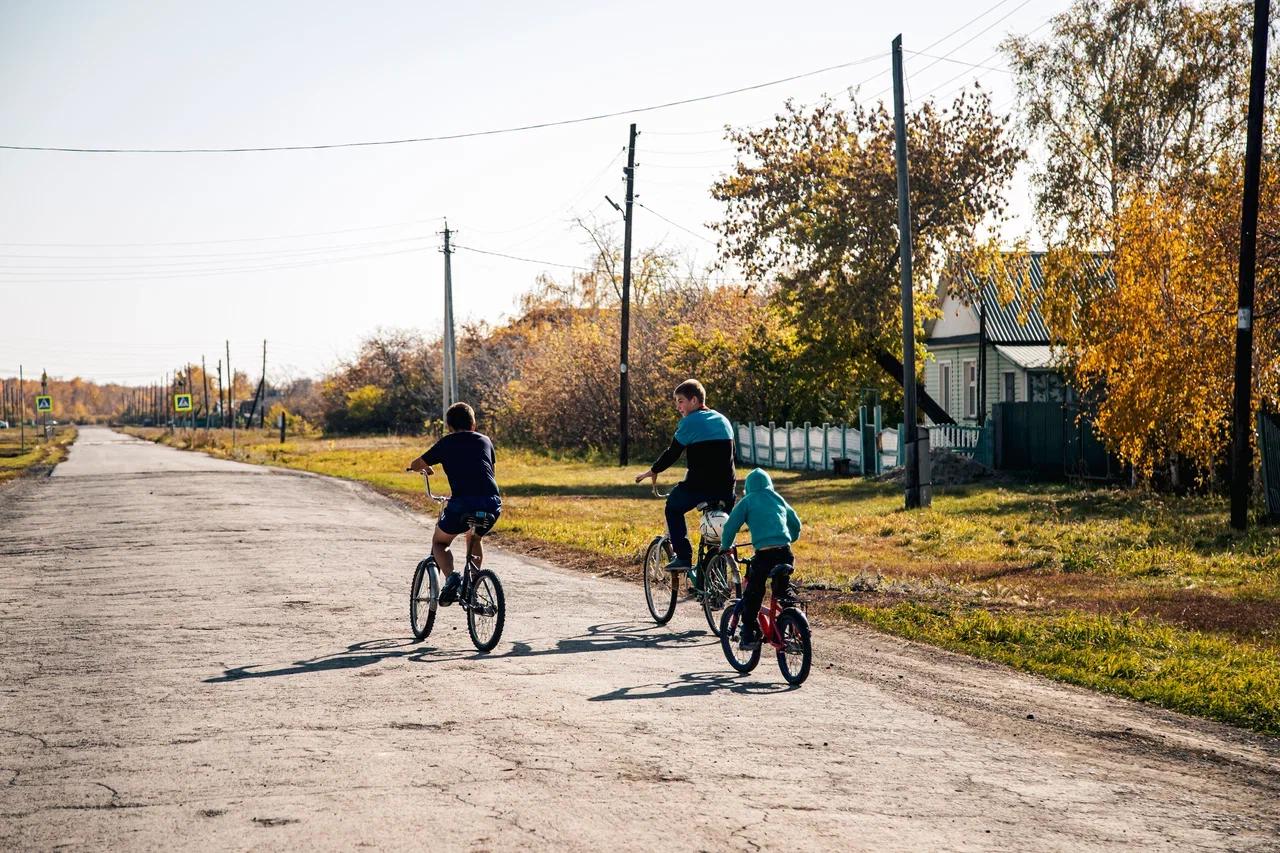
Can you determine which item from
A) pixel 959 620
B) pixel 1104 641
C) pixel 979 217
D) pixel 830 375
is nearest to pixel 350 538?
pixel 959 620

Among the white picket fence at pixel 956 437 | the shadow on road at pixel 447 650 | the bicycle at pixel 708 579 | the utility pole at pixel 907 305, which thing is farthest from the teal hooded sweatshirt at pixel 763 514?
the white picket fence at pixel 956 437

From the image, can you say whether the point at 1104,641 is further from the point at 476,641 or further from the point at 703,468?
the point at 476,641

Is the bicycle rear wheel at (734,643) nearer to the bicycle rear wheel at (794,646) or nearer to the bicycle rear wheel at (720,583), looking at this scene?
the bicycle rear wheel at (794,646)

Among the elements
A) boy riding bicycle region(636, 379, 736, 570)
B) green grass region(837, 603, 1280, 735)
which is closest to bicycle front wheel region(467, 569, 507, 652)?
boy riding bicycle region(636, 379, 736, 570)

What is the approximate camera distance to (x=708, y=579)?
10656 mm

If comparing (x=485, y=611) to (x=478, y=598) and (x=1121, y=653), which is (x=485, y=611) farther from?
(x=1121, y=653)

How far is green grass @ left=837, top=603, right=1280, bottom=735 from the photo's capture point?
28.3 ft

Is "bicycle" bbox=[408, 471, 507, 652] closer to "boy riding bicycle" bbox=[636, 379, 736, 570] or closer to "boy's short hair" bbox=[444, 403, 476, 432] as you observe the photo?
"boy's short hair" bbox=[444, 403, 476, 432]

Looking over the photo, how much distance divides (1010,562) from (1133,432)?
8.06 m

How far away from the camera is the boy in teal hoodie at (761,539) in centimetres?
892

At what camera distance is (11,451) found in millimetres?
69250

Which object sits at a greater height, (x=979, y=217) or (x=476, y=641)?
(x=979, y=217)

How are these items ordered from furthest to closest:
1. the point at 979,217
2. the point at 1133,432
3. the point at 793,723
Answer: the point at 979,217 → the point at 1133,432 → the point at 793,723

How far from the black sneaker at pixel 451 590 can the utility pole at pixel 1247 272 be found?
12.7 meters
